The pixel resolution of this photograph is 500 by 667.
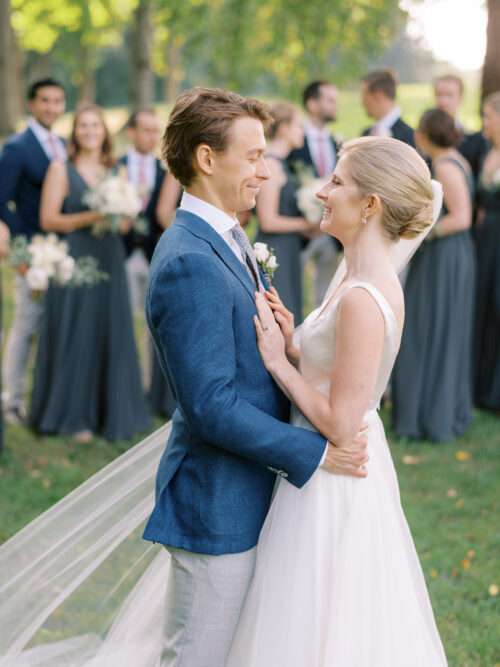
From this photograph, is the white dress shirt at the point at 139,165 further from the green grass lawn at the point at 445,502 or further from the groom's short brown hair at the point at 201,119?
the groom's short brown hair at the point at 201,119

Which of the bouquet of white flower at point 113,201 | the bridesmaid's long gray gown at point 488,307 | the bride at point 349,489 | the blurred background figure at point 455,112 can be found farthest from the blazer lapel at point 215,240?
the blurred background figure at point 455,112

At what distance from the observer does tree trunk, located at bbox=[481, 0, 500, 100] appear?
9.66 m

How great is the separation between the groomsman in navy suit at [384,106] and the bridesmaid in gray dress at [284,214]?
871 mm

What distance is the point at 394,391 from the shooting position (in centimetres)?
738

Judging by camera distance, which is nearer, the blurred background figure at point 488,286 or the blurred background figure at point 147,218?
the blurred background figure at point 147,218

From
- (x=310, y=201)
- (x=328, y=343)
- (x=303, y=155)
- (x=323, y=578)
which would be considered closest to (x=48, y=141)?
(x=310, y=201)

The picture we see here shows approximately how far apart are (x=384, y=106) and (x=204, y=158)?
20.6ft

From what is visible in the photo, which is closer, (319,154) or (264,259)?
(264,259)

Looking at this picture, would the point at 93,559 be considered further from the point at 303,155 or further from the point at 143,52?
the point at 143,52

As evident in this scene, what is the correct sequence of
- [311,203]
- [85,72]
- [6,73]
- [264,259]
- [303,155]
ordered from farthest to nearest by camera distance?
[85,72] < [6,73] < [303,155] < [311,203] < [264,259]

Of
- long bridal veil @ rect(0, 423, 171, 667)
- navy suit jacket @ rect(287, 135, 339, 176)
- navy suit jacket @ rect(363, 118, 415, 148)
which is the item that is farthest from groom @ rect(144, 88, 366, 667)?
navy suit jacket @ rect(287, 135, 339, 176)

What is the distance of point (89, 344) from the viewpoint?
7109 mm

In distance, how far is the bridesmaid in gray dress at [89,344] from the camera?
23.1ft

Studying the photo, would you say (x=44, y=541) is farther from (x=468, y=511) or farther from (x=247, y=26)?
(x=247, y=26)
